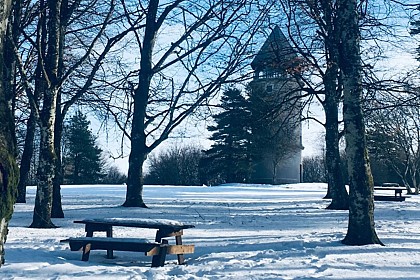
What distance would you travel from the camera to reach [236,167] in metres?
54.4

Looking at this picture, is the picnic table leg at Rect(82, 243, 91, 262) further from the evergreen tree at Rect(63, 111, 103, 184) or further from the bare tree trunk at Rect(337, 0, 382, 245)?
the evergreen tree at Rect(63, 111, 103, 184)

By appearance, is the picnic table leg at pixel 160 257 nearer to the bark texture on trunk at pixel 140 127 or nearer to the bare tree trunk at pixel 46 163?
the bare tree trunk at pixel 46 163

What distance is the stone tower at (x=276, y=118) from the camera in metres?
21.1

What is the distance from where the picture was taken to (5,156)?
433 centimetres

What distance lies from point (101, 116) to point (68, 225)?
24.2ft

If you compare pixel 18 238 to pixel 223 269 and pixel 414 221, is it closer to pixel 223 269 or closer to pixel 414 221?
pixel 223 269

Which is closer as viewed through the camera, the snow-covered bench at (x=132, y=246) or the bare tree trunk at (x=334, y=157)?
the snow-covered bench at (x=132, y=246)

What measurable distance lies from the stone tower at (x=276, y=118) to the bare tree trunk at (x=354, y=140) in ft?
17.2

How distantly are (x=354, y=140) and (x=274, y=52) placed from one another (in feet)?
31.6

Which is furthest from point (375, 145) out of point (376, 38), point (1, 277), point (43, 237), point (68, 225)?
point (1, 277)

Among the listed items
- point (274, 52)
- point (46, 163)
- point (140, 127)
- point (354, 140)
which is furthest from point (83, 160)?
point (354, 140)

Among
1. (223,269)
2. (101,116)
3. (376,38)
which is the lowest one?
(223,269)

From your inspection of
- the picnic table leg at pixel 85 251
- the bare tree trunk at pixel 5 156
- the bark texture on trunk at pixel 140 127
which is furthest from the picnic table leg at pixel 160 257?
the bark texture on trunk at pixel 140 127

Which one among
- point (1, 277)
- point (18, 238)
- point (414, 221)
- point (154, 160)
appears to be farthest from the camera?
point (154, 160)
